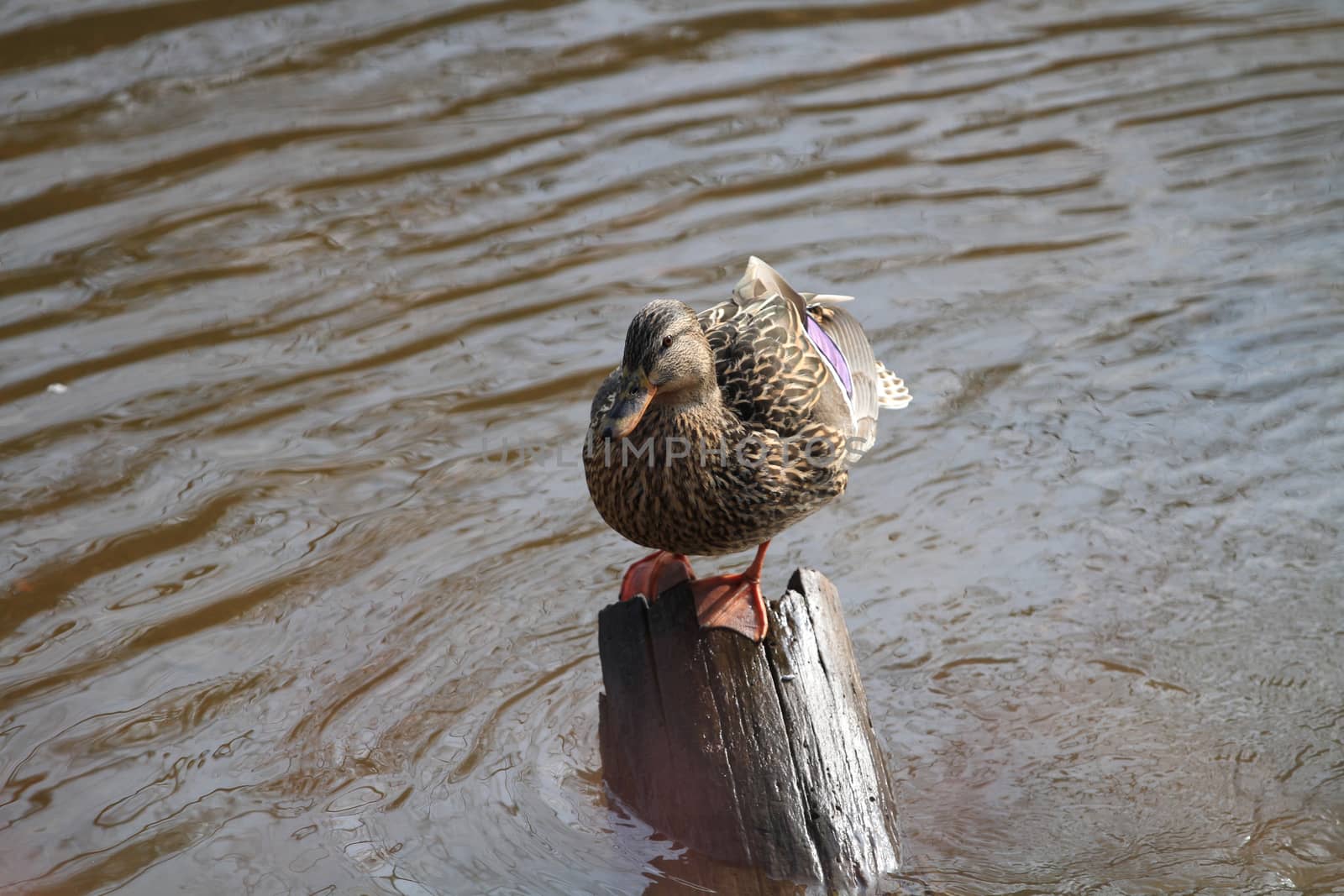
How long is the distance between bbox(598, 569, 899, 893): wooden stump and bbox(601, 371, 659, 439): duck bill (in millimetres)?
449

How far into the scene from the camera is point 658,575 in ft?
13.7

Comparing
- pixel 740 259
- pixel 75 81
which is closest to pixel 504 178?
pixel 740 259

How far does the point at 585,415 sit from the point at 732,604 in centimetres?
246

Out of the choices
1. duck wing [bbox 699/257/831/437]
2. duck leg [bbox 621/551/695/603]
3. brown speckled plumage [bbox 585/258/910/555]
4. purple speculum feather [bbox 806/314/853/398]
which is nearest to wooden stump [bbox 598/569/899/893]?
brown speckled plumage [bbox 585/258/910/555]

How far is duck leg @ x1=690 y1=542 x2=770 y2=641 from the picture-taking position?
3.63 m

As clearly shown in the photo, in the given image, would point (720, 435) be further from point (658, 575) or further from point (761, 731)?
point (761, 731)

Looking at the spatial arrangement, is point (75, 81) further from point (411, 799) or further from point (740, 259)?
point (411, 799)

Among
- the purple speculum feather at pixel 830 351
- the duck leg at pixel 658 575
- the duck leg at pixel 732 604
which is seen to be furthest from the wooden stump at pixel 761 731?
the purple speculum feather at pixel 830 351

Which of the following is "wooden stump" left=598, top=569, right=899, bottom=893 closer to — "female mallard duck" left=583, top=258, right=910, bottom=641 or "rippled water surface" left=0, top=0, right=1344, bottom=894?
"female mallard duck" left=583, top=258, right=910, bottom=641

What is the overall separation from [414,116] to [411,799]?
4796mm

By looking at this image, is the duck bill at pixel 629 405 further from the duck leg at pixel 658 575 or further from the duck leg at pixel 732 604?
the duck leg at pixel 658 575

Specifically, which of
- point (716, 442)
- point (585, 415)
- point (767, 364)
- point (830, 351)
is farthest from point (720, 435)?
point (585, 415)

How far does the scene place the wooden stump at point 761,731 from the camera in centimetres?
363

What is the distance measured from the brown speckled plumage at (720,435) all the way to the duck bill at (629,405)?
13 mm
